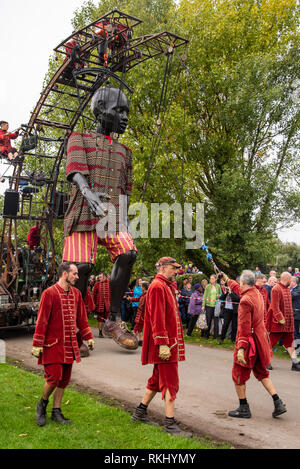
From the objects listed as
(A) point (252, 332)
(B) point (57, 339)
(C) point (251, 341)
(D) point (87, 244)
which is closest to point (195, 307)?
(D) point (87, 244)

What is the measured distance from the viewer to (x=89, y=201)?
5574 millimetres

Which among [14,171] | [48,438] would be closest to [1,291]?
[14,171]

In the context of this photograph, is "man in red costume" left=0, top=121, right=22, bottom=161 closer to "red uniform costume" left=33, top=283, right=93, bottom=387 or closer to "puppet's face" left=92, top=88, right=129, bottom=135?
"puppet's face" left=92, top=88, right=129, bottom=135

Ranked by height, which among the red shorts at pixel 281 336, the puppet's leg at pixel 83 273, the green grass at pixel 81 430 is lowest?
the green grass at pixel 81 430

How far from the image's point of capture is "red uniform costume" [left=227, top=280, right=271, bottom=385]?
5.29m

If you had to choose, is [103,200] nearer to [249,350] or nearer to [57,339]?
[57,339]

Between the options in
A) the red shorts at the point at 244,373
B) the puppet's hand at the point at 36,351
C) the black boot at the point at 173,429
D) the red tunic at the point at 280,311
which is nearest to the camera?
the black boot at the point at 173,429

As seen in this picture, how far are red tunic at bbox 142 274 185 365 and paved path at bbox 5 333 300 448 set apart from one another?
91cm

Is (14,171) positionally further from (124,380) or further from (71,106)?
(71,106)

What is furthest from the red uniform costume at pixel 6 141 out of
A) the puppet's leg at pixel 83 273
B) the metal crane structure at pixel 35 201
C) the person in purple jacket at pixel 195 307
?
the person in purple jacket at pixel 195 307

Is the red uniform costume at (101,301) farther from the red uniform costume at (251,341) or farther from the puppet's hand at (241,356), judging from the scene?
the puppet's hand at (241,356)

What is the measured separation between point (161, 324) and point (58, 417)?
150 cm

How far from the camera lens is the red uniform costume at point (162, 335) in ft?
15.0

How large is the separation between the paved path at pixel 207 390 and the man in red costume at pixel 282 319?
48cm
